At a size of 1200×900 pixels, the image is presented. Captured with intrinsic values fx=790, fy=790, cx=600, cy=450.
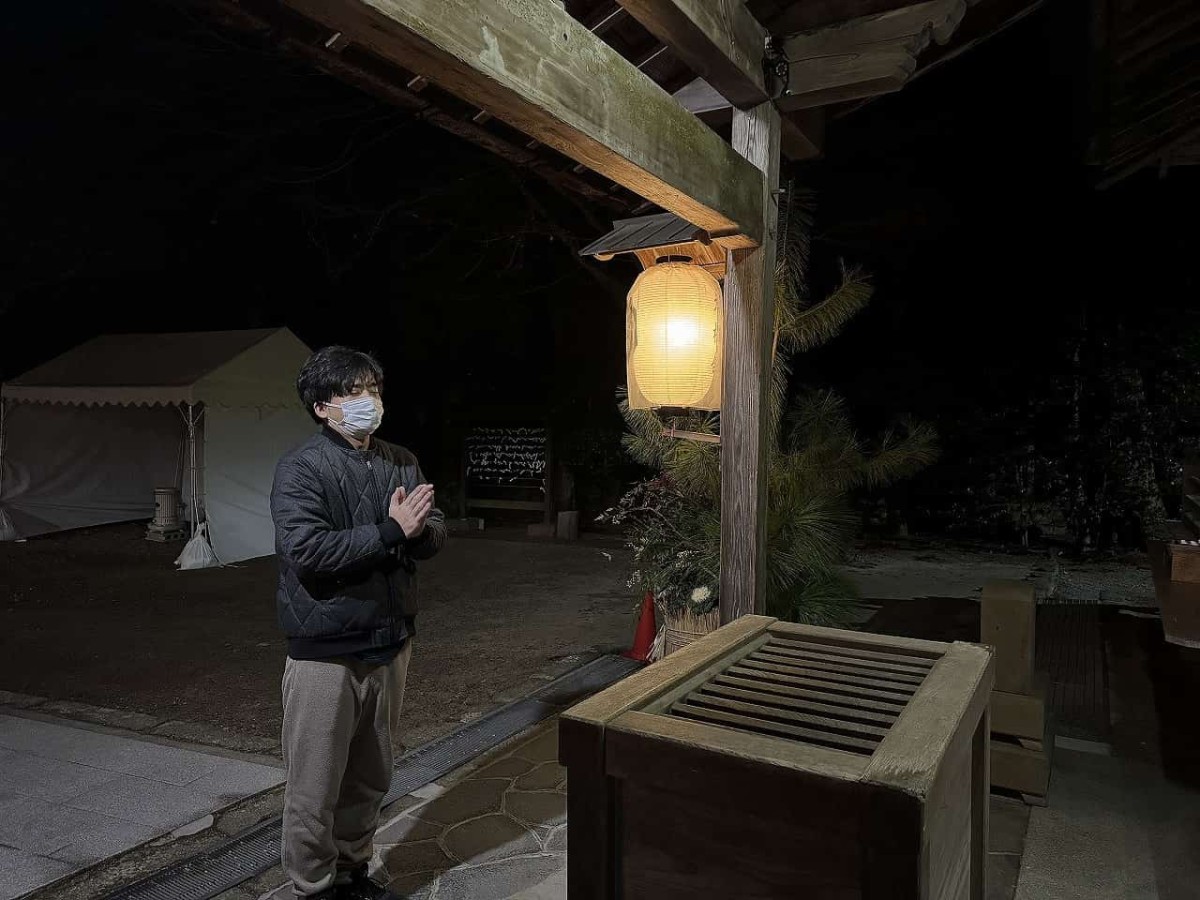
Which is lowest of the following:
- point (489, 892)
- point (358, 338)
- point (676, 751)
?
point (489, 892)

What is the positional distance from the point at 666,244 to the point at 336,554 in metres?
2.47

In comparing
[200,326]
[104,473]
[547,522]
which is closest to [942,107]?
[547,522]

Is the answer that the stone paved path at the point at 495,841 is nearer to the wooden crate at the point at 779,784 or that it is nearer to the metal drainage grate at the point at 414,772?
the metal drainage grate at the point at 414,772

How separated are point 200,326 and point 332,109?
25.9 ft

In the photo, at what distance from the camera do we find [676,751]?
1.77 m

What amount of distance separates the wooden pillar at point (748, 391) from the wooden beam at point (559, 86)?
341 mm

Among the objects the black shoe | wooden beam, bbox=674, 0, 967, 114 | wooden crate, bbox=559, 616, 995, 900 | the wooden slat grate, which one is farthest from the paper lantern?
the black shoe

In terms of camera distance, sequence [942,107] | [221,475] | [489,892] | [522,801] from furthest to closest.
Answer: [942,107] < [221,475] < [522,801] < [489,892]

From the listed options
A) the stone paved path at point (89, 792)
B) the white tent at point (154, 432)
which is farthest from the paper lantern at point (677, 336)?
the white tent at point (154, 432)

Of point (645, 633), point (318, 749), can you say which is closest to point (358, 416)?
point (318, 749)

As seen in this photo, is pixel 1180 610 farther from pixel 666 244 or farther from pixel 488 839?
pixel 488 839

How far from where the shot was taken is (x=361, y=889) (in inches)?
122

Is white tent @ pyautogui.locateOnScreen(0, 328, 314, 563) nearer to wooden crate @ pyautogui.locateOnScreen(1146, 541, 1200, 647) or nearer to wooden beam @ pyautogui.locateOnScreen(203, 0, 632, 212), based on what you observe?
wooden beam @ pyautogui.locateOnScreen(203, 0, 632, 212)

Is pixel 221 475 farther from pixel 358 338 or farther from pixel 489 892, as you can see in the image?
pixel 489 892
